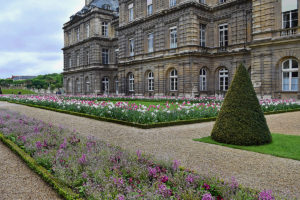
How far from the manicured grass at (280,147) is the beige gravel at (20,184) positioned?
15.6 ft

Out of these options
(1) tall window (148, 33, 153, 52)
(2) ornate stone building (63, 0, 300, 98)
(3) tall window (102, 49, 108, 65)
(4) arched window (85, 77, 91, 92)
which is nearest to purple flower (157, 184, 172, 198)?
(2) ornate stone building (63, 0, 300, 98)

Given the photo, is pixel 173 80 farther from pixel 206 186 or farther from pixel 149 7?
pixel 206 186

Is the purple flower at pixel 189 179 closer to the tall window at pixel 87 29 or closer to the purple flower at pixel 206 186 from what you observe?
the purple flower at pixel 206 186

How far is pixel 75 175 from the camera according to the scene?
14.4 feet

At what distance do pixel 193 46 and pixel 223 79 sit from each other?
4.86 m

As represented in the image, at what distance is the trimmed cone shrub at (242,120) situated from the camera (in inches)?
274

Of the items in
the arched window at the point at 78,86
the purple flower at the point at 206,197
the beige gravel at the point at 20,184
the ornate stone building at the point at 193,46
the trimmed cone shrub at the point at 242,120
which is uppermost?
the ornate stone building at the point at 193,46

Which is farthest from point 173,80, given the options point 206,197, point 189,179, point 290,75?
point 206,197

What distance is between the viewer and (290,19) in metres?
19.7

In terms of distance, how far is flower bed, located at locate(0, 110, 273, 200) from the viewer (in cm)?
353

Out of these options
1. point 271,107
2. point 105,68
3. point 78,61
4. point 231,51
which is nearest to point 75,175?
point 271,107

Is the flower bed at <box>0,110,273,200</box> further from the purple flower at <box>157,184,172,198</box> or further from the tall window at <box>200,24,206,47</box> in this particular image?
the tall window at <box>200,24,206,47</box>

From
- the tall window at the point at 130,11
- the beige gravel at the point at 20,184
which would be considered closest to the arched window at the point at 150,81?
the tall window at the point at 130,11

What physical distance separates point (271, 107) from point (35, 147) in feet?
45.0
